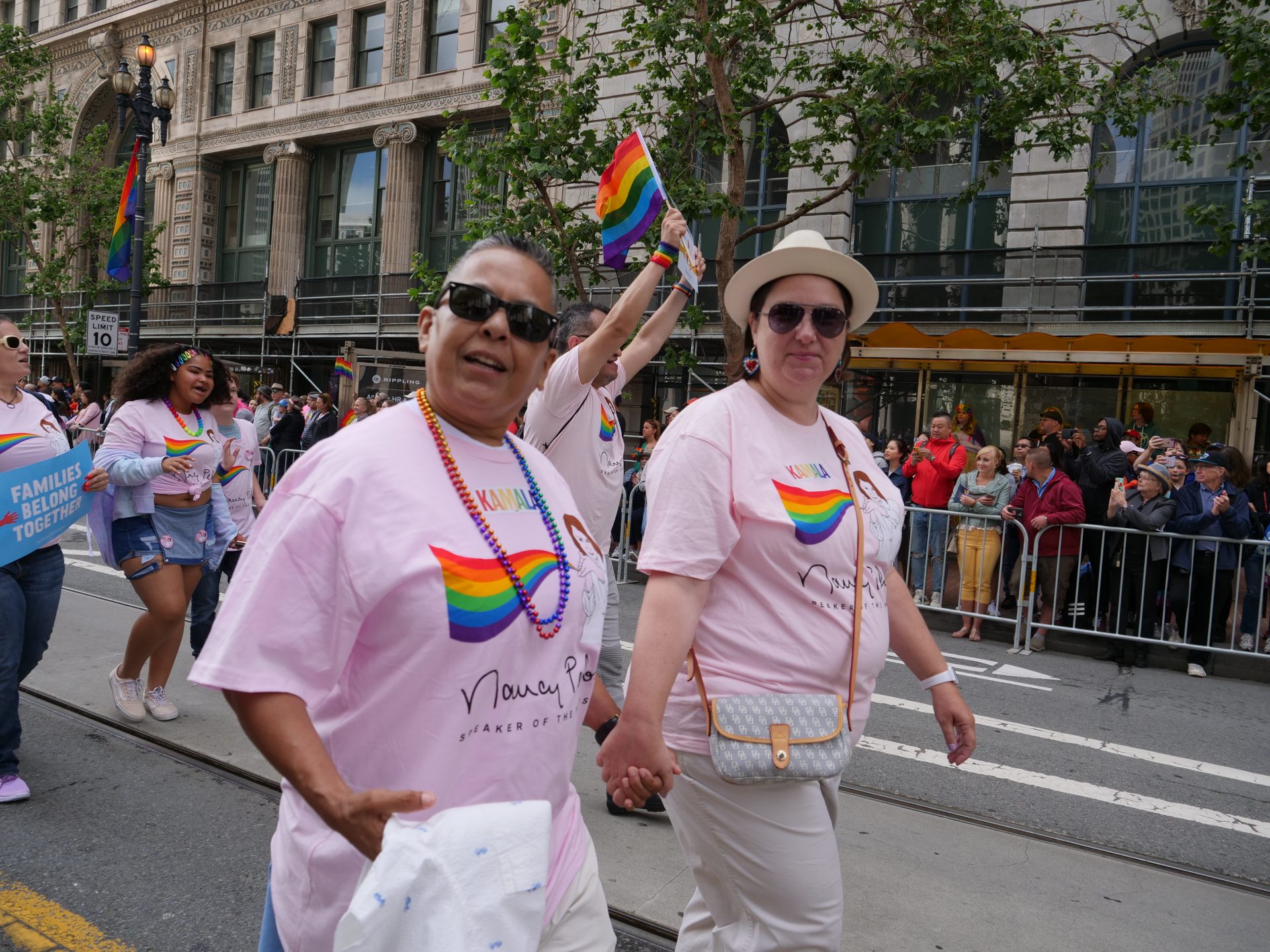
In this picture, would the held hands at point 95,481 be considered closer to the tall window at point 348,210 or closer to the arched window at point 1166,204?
the arched window at point 1166,204

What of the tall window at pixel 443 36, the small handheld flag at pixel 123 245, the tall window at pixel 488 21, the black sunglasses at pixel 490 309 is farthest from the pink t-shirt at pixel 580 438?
the tall window at pixel 443 36

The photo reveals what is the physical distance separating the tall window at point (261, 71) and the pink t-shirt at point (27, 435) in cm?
2513

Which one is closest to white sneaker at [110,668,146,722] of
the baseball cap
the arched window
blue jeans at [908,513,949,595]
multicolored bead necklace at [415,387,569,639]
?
multicolored bead necklace at [415,387,569,639]

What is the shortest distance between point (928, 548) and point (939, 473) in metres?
0.83

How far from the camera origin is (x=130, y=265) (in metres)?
17.9

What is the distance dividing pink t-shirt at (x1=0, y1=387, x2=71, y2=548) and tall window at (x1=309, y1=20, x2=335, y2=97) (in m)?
23.5

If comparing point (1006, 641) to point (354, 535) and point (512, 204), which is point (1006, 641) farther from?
point (512, 204)

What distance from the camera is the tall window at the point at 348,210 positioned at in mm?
A: 25328

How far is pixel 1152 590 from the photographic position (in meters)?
8.62

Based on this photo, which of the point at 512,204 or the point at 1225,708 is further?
the point at 512,204

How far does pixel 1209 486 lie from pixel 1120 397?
6241 millimetres

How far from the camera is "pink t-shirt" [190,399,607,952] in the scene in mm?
1625

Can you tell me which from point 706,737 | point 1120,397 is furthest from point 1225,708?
point 1120,397

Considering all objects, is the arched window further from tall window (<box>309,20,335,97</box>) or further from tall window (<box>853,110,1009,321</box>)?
tall window (<box>309,20,335,97</box>)
